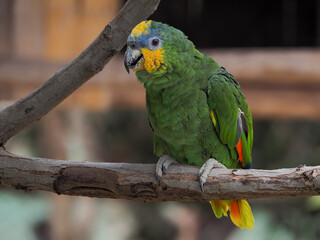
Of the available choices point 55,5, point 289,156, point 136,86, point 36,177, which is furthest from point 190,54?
point 289,156

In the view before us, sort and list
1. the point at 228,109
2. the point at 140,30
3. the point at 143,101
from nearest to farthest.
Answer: the point at 140,30 → the point at 228,109 → the point at 143,101

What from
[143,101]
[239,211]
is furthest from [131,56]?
[143,101]

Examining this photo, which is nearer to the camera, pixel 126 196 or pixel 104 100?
pixel 126 196

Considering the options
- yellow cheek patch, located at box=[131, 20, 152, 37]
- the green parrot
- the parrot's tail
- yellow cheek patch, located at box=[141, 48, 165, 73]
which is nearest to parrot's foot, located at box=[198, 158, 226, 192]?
the green parrot

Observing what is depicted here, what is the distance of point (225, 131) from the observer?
4.89ft

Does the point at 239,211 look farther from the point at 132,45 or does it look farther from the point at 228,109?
the point at 132,45

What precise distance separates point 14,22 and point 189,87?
2.23 m

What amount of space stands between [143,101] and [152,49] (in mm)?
1904

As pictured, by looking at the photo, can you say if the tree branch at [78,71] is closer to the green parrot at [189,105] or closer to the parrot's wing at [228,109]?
the green parrot at [189,105]

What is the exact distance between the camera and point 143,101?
3.21 metres

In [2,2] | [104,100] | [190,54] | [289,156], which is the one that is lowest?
[190,54]

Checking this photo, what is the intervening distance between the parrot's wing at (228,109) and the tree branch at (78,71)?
14.1 inches

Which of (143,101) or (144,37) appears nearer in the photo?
(144,37)

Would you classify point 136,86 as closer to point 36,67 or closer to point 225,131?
point 36,67
